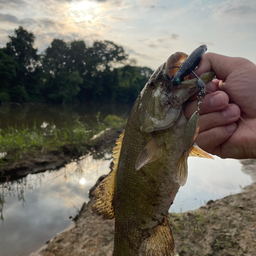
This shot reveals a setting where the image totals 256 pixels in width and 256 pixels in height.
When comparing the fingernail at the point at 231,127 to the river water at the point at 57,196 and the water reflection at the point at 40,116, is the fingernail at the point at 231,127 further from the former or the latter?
the water reflection at the point at 40,116

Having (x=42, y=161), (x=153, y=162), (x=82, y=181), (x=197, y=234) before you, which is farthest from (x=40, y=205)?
(x=153, y=162)

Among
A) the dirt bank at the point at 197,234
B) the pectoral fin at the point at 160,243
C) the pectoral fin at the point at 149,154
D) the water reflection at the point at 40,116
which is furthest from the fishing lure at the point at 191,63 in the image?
the water reflection at the point at 40,116

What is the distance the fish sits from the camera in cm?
197

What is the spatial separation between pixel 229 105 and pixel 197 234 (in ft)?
10.4

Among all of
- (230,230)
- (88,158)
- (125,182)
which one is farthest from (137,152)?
(88,158)

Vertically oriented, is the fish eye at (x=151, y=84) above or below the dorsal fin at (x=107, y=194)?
above

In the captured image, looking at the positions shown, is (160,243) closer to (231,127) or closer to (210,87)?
(231,127)

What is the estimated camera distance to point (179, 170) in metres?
1.99

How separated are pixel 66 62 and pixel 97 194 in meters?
62.6

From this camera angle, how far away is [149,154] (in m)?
1.97

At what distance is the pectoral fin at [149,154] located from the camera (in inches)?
77.0

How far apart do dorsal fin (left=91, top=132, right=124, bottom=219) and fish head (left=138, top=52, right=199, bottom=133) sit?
0.57m

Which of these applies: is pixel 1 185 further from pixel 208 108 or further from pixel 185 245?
pixel 208 108

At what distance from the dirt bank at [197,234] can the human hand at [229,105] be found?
2.21 meters
